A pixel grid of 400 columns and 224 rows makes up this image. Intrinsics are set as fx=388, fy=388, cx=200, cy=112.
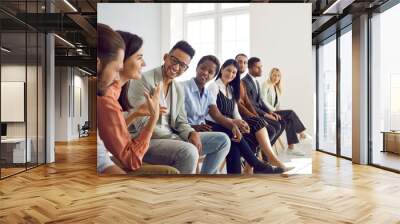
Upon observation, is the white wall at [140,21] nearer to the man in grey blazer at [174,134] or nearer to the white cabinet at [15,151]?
the man in grey blazer at [174,134]

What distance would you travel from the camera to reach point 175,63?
623 cm

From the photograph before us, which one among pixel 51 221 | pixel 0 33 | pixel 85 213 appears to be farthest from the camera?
pixel 0 33

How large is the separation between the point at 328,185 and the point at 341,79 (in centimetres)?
440

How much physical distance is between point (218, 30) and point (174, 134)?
184cm

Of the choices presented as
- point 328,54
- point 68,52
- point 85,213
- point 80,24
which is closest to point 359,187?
point 85,213

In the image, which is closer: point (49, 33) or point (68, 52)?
point (49, 33)

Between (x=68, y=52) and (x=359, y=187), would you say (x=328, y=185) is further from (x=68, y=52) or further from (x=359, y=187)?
(x=68, y=52)

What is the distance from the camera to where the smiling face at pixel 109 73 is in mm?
6016

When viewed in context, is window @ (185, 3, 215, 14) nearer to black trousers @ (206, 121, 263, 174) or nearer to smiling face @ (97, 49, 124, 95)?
smiling face @ (97, 49, 124, 95)

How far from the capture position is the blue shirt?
20.2ft

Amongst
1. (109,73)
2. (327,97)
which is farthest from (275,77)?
(327,97)

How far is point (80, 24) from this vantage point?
8.35 meters

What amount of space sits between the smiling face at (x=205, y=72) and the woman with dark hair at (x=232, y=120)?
108mm

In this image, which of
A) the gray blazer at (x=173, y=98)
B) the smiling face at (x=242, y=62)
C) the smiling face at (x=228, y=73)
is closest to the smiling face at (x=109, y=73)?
the gray blazer at (x=173, y=98)
